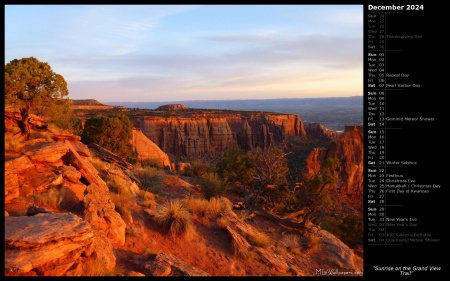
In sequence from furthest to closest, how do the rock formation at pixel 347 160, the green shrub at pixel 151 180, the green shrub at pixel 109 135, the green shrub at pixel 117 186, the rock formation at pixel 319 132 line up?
the rock formation at pixel 319 132 < the rock formation at pixel 347 160 < the green shrub at pixel 109 135 < the green shrub at pixel 151 180 < the green shrub at pixel 117 186

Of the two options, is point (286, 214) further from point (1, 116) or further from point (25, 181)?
point (1, 116)

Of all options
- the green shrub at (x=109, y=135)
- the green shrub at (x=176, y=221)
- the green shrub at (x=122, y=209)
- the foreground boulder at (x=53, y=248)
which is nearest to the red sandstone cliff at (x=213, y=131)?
the green shrub at (x=109, y=135)

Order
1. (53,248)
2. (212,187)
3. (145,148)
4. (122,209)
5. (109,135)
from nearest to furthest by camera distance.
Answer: (53,248) < (122,209) < (212,187) < (109,135) < (145,148)

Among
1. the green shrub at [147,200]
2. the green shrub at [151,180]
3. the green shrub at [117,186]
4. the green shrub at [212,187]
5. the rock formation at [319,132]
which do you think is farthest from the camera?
the rock formation at [319,132]

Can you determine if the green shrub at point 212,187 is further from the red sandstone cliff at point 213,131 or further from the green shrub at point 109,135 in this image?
the red sandstone cliff at point 213,131

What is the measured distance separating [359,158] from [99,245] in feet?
133

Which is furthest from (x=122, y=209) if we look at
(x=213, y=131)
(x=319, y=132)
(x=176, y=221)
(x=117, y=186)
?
(x=319, y=132)

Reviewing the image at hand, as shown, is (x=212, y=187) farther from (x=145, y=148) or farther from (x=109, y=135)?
(x=145, y=148)

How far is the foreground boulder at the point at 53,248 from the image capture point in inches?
190

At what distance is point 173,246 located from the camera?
8.05m

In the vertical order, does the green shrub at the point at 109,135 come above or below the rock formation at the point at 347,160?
above

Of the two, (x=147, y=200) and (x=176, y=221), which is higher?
(x=147, y=200)

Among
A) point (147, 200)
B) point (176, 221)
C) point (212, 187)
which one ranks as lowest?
point (212, 187)

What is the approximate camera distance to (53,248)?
5109 millimetres
